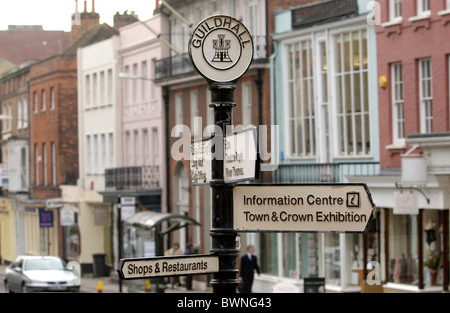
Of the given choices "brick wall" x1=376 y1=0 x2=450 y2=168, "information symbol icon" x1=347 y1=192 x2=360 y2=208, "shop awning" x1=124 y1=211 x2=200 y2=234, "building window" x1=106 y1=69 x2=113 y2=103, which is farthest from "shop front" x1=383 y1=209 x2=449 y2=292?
"building window" x1=106 y1=69 x2=113 y2=103

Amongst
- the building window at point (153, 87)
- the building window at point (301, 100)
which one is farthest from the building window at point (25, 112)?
the building window at point (301, 100)

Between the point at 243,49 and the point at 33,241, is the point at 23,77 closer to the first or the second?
the point at 33,241

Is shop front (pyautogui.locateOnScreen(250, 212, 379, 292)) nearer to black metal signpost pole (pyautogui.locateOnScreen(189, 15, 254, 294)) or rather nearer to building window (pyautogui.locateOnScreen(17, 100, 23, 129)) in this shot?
black metal signpost pole (pyautogui.locateOnScreen(189, 15, 254, 294))

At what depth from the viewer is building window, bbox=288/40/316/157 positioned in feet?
107

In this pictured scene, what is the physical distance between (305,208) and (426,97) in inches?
842

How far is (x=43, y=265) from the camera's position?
35.3 metres

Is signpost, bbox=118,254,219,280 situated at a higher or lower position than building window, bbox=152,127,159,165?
lower

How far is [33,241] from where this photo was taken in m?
63.1

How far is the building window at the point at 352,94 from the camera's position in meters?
29.8

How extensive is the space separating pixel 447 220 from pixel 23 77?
42213mm

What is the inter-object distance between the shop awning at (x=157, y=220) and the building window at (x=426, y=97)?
28.5 ft

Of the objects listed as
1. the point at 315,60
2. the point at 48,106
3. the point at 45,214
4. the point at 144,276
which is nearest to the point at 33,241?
the point at 48,106

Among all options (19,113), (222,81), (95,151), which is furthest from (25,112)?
(222,81)

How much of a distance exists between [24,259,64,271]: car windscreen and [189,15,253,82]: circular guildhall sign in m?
29.5
